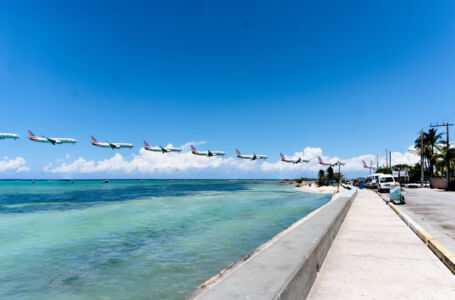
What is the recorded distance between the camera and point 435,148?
66625 millimetres

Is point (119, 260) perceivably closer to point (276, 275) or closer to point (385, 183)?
point (276, 275)

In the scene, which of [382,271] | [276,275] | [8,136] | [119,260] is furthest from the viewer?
[8,136]

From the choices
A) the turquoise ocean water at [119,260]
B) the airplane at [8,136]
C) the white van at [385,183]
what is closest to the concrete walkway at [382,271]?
the turquoise ocean water at [119,260]

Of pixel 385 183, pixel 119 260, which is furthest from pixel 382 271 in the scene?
pixel 385 183

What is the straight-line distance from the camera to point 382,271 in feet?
17.7

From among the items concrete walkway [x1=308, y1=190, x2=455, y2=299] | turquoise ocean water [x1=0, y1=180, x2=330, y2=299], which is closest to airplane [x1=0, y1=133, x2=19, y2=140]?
turquoise ocean water [x1=0, y1=180, x2=330, y2=299]

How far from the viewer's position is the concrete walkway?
14.5ft

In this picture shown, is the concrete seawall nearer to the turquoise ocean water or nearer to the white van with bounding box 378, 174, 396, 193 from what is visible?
the turquoise ocean water

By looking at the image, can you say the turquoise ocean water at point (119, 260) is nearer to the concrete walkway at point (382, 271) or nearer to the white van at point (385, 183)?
the concrete walkway at point (382, 271)

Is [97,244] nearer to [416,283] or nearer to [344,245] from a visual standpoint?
[344,245]

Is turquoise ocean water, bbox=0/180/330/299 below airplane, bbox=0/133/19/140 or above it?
below

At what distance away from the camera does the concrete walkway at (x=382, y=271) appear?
4410 millimetres

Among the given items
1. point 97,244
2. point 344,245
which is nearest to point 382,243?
point 344,245

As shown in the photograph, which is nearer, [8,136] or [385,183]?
[385,183]
